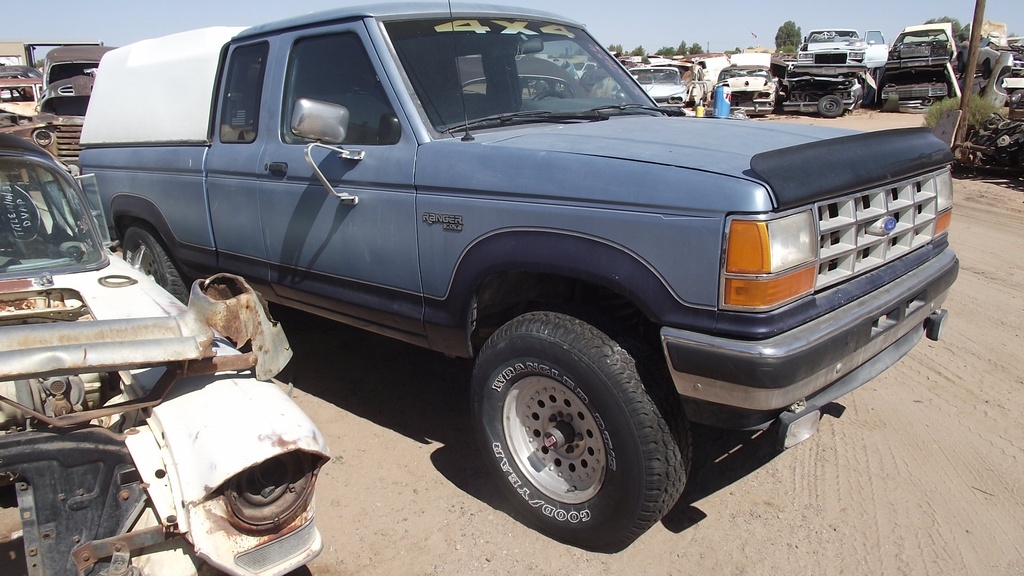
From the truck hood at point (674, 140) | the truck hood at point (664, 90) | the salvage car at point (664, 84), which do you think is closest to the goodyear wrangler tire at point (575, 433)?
the truck hood at point (674, 140)

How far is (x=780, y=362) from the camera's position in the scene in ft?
7.70

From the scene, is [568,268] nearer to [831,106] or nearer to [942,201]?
[942,201]

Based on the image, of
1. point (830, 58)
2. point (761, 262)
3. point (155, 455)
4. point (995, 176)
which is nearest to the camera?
point (155, 455)

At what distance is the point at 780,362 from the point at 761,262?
322 mm

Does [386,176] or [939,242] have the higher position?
[386,176]

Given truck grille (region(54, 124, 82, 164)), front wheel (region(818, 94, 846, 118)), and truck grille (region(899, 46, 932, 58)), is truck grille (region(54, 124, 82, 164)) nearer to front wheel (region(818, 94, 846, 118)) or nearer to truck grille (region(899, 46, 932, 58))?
front wheel (region(818, 94, 846, 118))

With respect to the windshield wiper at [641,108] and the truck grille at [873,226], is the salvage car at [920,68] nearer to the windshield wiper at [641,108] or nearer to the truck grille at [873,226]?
the windshield wiper at [641,108]

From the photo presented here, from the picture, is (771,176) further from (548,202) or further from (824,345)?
(548,202)

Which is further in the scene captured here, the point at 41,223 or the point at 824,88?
the point at 824,88

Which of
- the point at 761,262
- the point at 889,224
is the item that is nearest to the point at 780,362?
the point at 761,262

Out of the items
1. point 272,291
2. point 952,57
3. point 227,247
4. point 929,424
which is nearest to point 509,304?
point 272,291

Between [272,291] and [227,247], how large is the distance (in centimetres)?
44

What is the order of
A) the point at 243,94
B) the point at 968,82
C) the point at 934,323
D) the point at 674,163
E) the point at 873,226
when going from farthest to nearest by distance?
the point at 968,82
the point at 243,94
the point at 934,323
the point at 873,226
the point at 674,163

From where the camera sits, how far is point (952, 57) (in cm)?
2175
